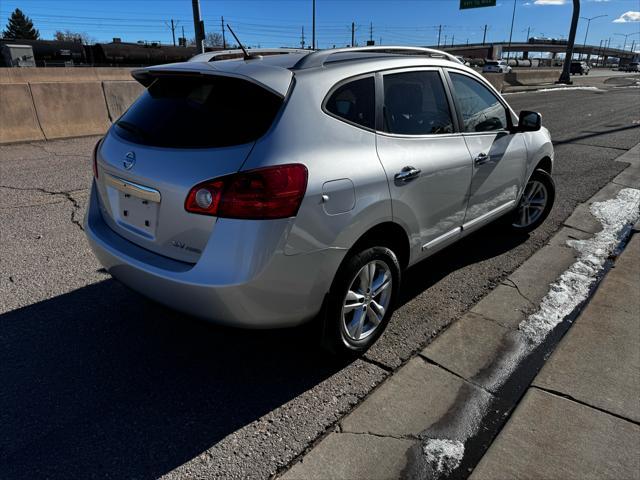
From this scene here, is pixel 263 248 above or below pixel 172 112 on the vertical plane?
below

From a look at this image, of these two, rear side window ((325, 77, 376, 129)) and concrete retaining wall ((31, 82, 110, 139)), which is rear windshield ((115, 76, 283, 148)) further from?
concrete retaining wall ((31, 82, 110, 139))

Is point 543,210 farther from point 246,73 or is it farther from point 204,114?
point 204,114

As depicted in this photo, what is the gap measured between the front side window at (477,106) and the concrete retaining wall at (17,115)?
812 centimetres

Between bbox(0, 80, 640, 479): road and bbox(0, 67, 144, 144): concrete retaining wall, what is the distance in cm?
486

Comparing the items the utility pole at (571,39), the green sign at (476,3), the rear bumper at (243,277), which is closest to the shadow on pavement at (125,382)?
the rear bumper at (243,277)

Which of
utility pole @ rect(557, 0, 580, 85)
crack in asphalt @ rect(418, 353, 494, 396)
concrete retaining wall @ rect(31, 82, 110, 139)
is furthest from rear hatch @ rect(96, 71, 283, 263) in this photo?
utility pole @ rect(557, 0, 580, 85)

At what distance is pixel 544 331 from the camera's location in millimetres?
3477

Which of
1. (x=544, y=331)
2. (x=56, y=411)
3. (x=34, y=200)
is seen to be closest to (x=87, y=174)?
(x=34, y=200)

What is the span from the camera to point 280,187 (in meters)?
2.26

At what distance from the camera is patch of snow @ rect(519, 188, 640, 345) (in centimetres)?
358

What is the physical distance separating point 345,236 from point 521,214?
3.22m

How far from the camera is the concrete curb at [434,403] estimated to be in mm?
2264

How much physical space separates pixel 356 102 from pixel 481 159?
143 cm

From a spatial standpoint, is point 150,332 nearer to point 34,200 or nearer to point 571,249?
point 34,200
